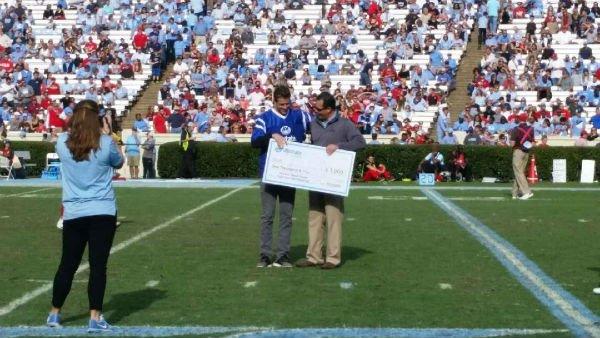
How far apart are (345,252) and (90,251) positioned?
515 centimetres

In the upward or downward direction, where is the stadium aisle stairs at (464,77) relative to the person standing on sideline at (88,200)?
downward

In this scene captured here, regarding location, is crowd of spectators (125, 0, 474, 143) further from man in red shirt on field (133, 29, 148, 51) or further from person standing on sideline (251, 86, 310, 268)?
person standing on sideline (251, 86, 310, 268)

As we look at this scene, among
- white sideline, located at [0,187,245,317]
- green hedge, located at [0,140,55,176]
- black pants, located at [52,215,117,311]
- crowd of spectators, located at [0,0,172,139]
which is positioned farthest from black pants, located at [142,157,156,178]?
black pants, located at [52,215,117,311]

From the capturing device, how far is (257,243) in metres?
14.6

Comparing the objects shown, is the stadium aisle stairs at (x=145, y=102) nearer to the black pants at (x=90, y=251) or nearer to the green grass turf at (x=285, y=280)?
the green grass turf at (x=285, y=280)

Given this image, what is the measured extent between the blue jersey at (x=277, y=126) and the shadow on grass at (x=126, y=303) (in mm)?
2114

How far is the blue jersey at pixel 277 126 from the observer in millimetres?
12094

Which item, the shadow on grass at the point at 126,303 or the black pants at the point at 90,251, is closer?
the black pants at the point at 90,251

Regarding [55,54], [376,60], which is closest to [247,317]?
[376,60]

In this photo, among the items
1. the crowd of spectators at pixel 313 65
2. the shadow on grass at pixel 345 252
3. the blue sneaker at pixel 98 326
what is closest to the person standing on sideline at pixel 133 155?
the crowd of spectators at pixel 313 65

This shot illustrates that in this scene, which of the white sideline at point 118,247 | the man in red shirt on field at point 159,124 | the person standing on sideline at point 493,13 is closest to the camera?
the white sideline at point 118,247

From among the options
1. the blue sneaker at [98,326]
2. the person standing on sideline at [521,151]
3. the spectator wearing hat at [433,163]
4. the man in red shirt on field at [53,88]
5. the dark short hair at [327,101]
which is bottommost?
the spectator wearing hat at [433,163]

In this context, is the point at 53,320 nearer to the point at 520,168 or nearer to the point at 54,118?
the point at 520,168

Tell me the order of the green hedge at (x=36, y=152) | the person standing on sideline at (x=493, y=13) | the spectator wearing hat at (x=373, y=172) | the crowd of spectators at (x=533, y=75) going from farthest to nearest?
the person standing on sideline at (x=493, y=13)
the crowd of spectators at (x=533, y=75)
the green hedge at (x=36, y=152)
the spectator wearing hat at (x=373, y=172)
